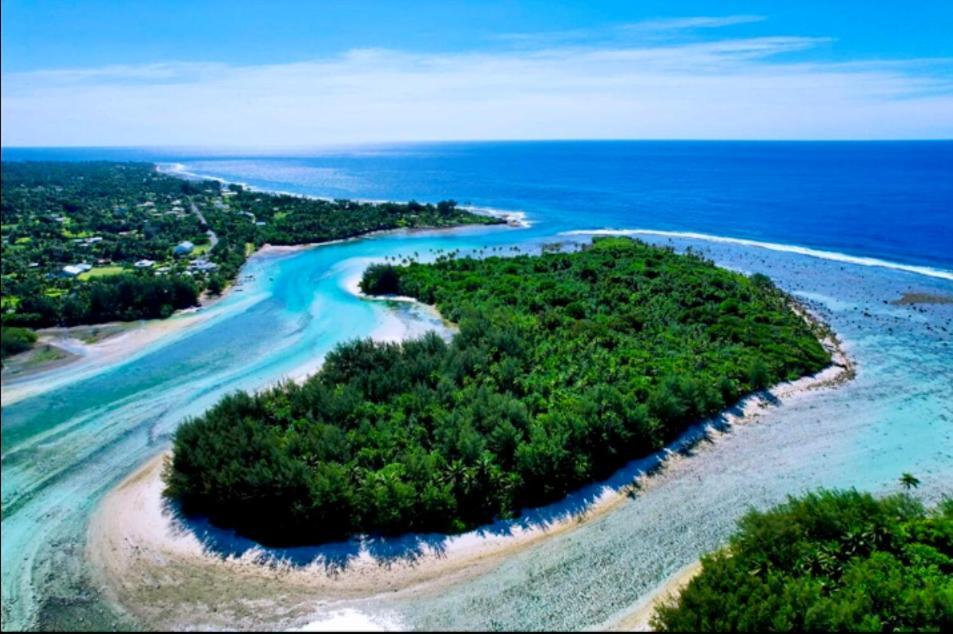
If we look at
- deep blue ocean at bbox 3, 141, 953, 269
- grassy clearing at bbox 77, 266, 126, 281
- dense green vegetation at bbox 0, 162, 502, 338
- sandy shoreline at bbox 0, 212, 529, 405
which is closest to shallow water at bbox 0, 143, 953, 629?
sandy shoreline at bbox 0, 212, 529, 405

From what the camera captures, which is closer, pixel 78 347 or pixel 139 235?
pixel 78 347

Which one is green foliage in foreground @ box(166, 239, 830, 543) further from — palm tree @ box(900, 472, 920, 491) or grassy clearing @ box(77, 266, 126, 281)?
grassy clearing @ box(77, 266, 126, 281)

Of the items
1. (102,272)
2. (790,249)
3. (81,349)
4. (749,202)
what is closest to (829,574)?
(81,349)

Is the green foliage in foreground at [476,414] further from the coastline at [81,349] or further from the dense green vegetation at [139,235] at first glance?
the dense green vegetation at [139,235]

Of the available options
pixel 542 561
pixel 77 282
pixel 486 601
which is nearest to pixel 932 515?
pixel 542 561

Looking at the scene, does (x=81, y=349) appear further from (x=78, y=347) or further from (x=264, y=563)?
(x=264, y=563)

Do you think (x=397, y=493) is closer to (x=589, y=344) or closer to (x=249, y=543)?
(x=249, y=543)

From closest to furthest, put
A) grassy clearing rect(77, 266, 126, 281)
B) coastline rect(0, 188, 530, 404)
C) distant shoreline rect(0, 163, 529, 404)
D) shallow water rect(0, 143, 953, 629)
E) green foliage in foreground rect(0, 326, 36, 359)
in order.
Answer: green foliage in foreground rect(0, 326, 36, 359) → distant shoreline rect(0, 163, 529, 404) → coastline rect(0, 188, 530, 404) → shallow water rect(0, 143, 953, 629) → grassy clearing rect(77, 266, 126, 281)
